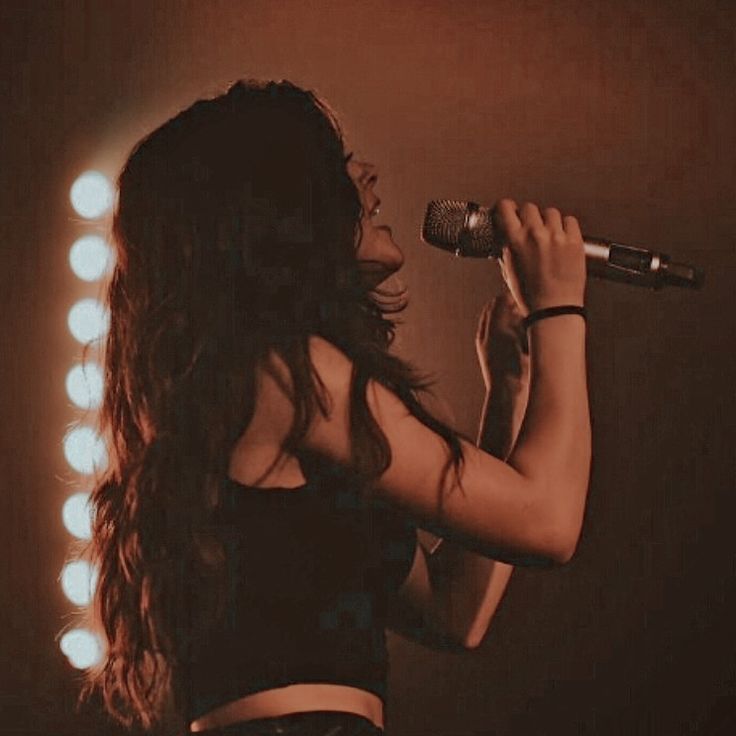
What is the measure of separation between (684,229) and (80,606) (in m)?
0.90

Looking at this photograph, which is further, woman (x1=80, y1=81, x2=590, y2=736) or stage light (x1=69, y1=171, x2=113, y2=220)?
stage light (x1=69, y1=171, x2=113, y2=220)

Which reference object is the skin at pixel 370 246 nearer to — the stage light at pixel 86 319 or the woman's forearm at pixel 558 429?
the woman's forearm at pixel 558 429

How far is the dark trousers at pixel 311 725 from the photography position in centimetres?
92

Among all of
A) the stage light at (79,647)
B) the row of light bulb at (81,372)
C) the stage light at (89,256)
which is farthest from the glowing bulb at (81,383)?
the stage light at (79,647)

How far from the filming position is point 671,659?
5.34 feet

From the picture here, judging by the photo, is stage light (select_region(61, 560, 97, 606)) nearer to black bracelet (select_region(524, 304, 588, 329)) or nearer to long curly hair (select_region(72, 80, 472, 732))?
long curly hair (select_region(72, 80, 472, 732))

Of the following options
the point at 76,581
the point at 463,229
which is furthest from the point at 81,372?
the point at 463,229

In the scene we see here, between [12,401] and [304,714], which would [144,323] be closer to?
[304,714]

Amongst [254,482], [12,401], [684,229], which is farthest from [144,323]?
[684,229]

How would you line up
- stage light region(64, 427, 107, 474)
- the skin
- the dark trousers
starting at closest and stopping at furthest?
the dark trousers → the skin → stage light region(64, 427, 107, 474)

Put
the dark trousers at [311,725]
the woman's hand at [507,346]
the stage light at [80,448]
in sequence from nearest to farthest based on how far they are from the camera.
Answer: the dark trousers at [311,725] < the woman's hand at [507,346] < the stage light at [80,448]

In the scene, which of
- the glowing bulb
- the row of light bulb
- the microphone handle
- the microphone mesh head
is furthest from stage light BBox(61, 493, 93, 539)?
the microphone handle

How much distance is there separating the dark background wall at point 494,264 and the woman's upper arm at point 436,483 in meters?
0.71

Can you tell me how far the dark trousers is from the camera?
918 mm
